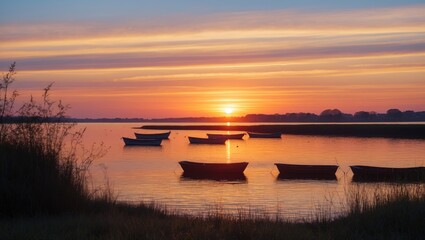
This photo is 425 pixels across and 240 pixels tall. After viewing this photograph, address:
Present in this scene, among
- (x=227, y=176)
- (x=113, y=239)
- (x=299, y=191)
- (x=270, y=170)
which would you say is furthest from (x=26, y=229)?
(x=270, y=170)

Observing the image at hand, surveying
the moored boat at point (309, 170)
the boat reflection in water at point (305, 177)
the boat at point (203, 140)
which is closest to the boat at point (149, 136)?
the boat at point (203, 140)

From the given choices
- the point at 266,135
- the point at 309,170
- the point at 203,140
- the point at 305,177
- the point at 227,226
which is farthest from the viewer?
the point at 266,135

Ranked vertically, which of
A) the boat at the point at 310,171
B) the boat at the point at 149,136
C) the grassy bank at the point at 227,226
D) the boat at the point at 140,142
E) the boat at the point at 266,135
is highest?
the boat at the point at 266,135

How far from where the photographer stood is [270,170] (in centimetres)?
4788

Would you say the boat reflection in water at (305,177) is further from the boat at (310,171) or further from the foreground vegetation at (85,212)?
the foreground vegetation at (85,212)

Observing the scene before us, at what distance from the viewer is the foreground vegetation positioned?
33.7ft

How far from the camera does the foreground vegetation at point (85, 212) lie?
10.3 m

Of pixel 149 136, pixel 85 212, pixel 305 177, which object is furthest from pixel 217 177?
pixel 149 136

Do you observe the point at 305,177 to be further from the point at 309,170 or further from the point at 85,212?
the point at 85,212

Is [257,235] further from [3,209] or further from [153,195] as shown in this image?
[153,195]

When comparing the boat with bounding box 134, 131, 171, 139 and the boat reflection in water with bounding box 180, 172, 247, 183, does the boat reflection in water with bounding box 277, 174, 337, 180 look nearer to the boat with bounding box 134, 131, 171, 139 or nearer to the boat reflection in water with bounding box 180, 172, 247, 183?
the boat reflection in water with bounding box 180, 172, 247, 183

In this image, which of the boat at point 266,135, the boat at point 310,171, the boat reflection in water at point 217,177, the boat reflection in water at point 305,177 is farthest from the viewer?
the boat at point 266,135

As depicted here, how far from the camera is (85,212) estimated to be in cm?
1321

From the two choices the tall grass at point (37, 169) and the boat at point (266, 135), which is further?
the boat at point (266, 135)
